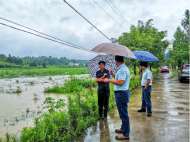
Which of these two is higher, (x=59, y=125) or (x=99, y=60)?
(x=99, y=60)

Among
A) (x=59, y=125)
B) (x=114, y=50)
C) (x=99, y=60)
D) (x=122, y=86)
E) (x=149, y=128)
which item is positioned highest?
(x=114, y=50)

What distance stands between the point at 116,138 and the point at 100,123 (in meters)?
1.02

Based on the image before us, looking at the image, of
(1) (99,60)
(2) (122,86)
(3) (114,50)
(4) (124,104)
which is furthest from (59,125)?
(3) (114,50)

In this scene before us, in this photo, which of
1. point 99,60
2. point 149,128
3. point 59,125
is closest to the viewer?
point 59,125

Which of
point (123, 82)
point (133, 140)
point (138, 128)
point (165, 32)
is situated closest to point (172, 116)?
point (138, 128)

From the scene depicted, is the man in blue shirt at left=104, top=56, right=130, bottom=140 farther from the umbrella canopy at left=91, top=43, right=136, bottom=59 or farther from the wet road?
the wet road

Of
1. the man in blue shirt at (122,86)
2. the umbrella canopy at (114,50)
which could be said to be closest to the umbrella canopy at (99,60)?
the umbrella canopy at (114,50)

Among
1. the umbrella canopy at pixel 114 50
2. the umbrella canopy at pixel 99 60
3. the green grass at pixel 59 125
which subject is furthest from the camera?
the umbrella canopy at pixel 99 60

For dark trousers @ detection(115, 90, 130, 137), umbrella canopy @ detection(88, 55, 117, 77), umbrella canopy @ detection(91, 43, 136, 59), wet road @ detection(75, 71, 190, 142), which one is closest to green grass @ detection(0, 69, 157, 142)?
wet road @ detection(75, 71, 190, 142)

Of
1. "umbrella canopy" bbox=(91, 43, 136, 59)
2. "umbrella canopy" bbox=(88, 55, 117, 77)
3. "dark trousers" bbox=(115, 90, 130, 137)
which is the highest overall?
"umbrella canopy" bbox=(91, 43, 136, 59)

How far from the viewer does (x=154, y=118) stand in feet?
16.2

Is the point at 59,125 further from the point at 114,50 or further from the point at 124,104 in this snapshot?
the point at 114,50

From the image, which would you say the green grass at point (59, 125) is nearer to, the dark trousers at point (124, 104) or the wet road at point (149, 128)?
the wet road at point (149, 128)

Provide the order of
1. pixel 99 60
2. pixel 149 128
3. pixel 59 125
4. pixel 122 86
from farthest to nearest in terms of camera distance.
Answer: pixel 99 60
pixel 149 128
pixel 59 125
pixel 122 86
